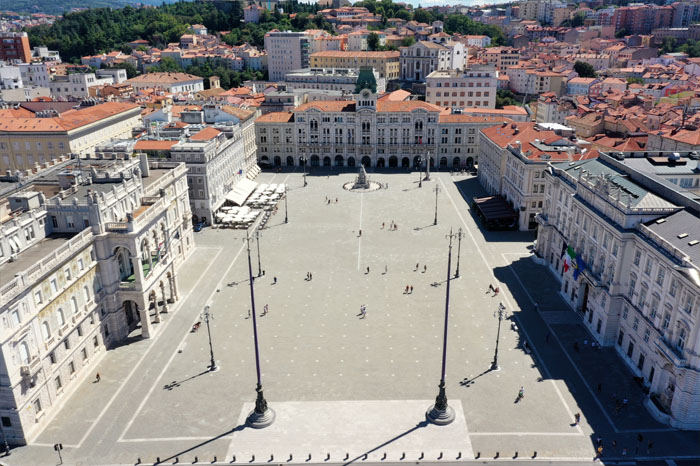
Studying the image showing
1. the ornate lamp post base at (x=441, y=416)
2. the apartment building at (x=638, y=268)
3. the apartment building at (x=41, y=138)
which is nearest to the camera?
the apartment building at (x=638, y=268)

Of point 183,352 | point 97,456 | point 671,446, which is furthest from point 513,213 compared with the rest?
point 97,456

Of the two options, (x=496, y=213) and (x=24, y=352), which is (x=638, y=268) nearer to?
(x=496, y=213)

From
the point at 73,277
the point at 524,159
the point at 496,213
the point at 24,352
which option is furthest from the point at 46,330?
the point at 524,159

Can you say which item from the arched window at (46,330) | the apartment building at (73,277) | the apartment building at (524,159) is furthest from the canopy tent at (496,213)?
the arched window at (46,330)

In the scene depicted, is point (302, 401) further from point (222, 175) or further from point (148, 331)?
point (222, 175)

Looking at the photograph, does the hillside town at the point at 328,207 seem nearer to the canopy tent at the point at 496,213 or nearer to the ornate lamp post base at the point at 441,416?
the canopy tent at the point at 496,213
